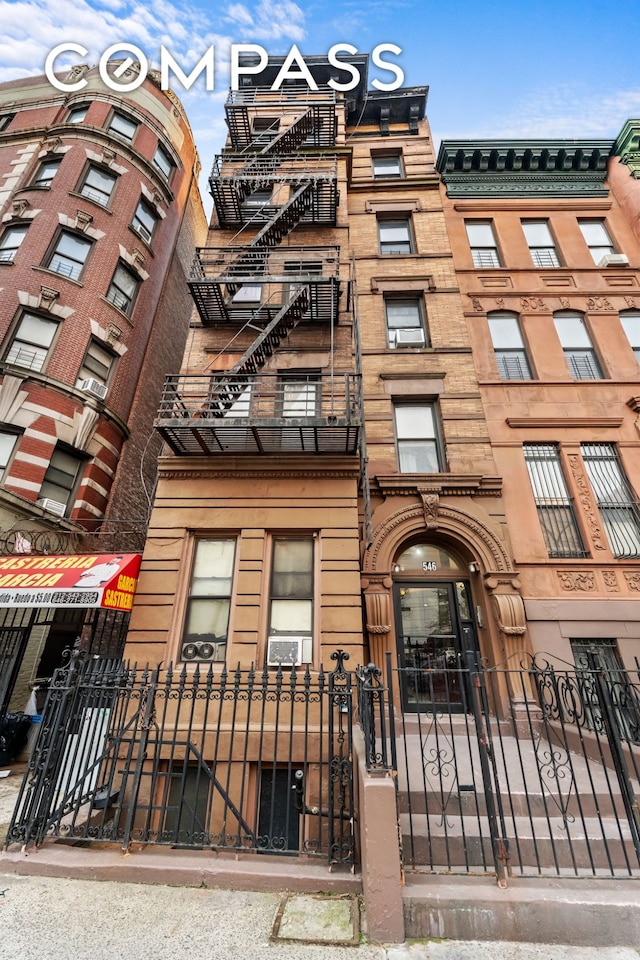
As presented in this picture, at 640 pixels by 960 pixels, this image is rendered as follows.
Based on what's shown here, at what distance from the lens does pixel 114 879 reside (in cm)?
413

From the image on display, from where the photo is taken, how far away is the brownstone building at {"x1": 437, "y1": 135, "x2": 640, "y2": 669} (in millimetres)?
9398

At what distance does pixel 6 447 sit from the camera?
11.2 metres

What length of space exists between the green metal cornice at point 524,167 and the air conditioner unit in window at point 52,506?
16.0 metres

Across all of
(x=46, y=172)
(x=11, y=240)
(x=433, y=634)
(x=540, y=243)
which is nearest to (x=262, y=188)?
(x=11, y=240)

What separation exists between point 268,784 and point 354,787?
2.52m

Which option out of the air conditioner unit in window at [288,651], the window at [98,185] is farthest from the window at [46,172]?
the air conditioner unit in window at [288,651]

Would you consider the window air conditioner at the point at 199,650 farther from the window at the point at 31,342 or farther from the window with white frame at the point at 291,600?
the window at the point at 31,342

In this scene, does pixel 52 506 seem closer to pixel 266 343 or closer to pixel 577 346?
pixel 266 343

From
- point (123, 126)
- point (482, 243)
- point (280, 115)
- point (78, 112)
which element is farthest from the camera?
point (78, 112)

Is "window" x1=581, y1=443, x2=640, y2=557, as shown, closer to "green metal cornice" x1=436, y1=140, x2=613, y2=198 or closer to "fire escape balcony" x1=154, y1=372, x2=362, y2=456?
"fire escape balcony" x1=154, y1=372, x2=362, y2=456

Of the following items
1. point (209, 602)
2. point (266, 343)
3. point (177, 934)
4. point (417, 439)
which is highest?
point (266, 343)

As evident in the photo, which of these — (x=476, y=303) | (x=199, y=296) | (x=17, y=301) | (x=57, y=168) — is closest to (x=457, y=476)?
(x=476, y=303)

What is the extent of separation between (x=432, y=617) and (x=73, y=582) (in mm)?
7133

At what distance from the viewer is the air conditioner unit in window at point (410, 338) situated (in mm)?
12055
